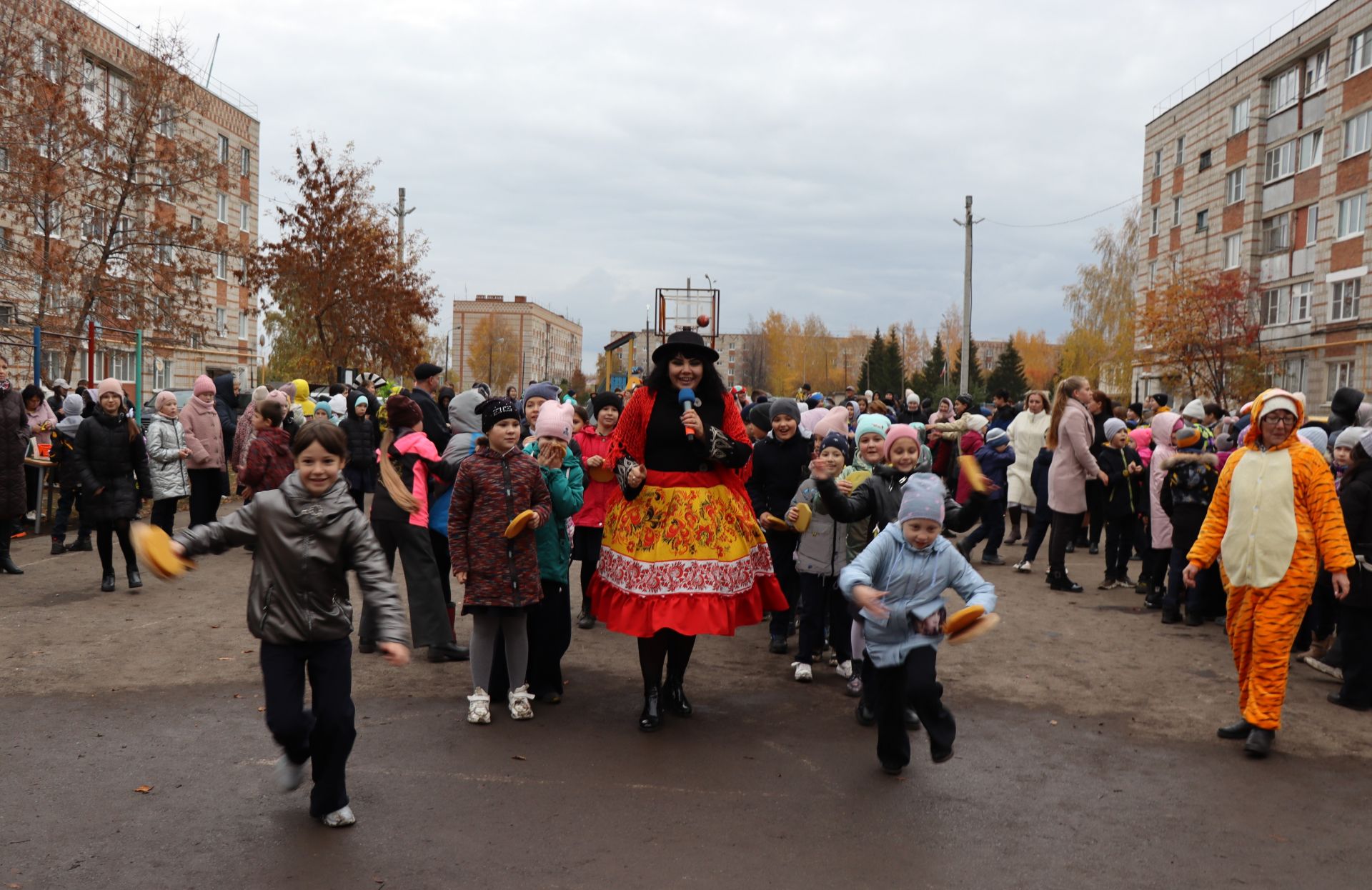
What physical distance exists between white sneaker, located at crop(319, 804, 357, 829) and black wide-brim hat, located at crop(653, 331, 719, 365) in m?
2.85

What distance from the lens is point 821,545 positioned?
6.92 metres

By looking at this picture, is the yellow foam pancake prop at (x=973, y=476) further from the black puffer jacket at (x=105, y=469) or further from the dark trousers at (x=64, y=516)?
the dark trousers at (x=64, y=516)

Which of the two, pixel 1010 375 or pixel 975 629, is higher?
pixel 1010 375

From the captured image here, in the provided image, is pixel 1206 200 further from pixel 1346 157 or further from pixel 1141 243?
pixel 1346 157

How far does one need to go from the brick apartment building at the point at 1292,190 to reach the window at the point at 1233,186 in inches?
2.1

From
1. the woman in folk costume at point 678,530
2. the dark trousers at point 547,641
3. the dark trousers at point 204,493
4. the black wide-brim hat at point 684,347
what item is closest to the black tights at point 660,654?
the woman in folk costume at point 678,530

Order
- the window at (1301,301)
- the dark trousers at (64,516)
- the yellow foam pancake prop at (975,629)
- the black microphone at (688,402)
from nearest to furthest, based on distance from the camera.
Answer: the yellow foam pancake prop at (975,629)
the black microphone at (688,402)
the dark trousers at (64,516)
the window at (1301,301)

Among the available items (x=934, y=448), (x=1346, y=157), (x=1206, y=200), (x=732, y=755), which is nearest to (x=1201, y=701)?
(x=732, y=755)

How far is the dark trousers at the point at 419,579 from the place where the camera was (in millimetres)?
7168

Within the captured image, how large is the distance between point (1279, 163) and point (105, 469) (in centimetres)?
4010

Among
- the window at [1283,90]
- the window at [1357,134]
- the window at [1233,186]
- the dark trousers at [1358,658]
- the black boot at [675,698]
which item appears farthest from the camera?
the window at [1233,186]

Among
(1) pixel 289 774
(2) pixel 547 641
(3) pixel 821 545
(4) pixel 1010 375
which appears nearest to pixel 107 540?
(2) pixel 547 641

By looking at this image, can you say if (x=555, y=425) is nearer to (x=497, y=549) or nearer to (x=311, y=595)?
(x=497, y=549)

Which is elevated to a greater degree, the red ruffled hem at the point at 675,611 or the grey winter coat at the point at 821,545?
the grey winter coat at the point at 821,545
